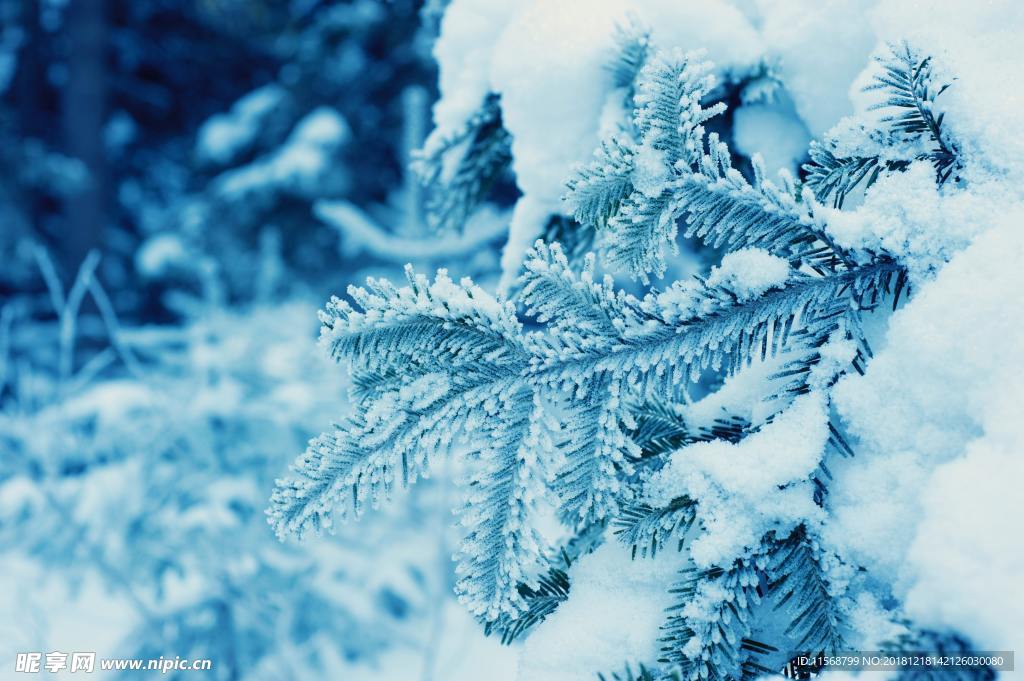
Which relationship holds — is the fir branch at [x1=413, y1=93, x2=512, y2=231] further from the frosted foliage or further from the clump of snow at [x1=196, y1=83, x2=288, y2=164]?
the clump of snow at [x1=196, y1=83, x2=288, y2=164]

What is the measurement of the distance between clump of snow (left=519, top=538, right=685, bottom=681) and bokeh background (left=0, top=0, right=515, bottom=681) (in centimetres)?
129

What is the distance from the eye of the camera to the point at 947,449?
0.66 metres

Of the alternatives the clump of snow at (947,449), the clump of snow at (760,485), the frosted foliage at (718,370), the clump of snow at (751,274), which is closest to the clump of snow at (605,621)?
the frosted foliage at (718,370)

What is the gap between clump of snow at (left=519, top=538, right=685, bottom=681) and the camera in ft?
2.53

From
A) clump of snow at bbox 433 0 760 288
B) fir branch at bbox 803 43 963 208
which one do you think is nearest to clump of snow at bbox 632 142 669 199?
fir branch at bbox 803 43 963 208

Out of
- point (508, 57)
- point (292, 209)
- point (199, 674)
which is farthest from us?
point (292, 209)

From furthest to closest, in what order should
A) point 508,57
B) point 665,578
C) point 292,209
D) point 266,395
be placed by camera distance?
point 292,209 → point 266,395 → point 508,57 → point 665,578

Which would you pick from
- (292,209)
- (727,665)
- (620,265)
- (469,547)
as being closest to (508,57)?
(620,265)

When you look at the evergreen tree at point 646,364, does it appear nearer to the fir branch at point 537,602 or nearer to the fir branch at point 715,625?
the fir branch at point 715,625

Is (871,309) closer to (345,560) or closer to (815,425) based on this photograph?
(815,425)

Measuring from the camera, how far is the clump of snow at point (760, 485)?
0.70 metres

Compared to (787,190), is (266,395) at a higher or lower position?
higher

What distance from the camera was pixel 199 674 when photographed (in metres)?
2.90

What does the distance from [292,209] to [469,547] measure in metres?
5.66
